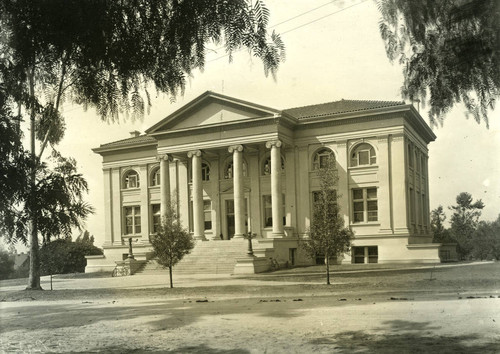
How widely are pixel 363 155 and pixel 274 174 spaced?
6.19m

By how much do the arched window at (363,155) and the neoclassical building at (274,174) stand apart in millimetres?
68

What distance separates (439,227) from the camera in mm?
53656

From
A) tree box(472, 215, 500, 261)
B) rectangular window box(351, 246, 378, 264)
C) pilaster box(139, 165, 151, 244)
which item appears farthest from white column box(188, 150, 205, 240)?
tree box(472, 215, 500, 261)

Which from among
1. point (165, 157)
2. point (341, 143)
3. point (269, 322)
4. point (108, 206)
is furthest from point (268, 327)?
point (108, 206)

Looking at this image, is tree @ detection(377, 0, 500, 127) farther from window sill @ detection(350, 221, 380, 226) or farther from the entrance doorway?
the entrance doorway

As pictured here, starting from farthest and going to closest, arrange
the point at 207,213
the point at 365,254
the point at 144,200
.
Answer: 1. the point at 144,200
2. the point at 207,213
3. the point at 365,254

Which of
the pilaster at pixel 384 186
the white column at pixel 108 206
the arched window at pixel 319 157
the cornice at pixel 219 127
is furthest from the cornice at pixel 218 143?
the pilaster at pixel 384 186

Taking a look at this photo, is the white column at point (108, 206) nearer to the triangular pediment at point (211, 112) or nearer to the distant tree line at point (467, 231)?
the triangular pediment at point (211, 112)

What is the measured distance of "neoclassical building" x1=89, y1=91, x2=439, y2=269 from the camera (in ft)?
120

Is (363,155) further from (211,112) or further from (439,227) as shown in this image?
(439,227)

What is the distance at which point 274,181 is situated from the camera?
37406 millimetres

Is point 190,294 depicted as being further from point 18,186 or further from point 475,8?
point 475,8

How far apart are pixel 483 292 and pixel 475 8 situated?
11.3 m

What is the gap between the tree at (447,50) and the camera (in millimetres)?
6414
